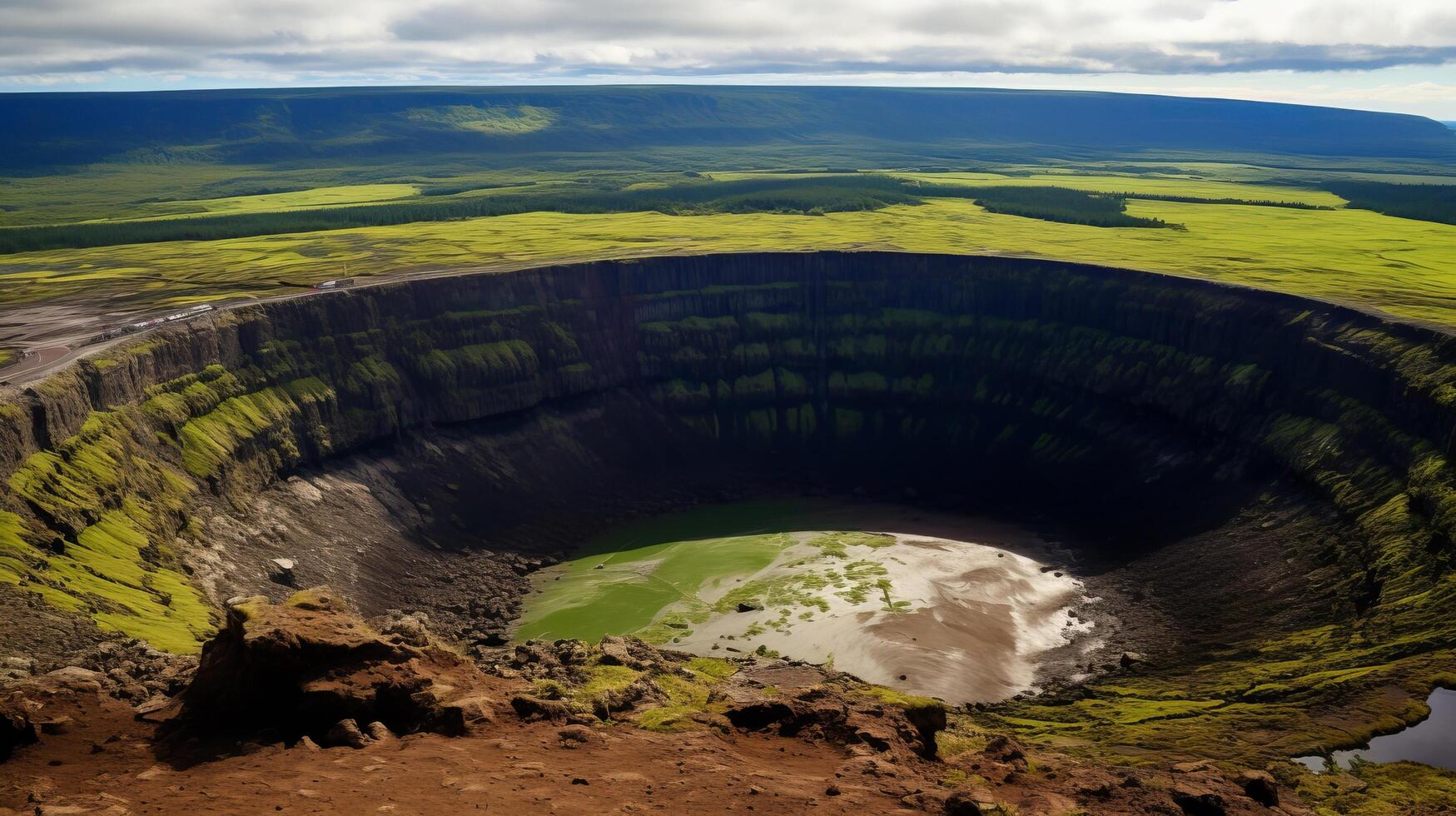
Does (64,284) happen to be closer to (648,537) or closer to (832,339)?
(648,537)

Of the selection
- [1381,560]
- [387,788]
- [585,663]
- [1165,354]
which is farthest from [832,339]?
[387,788]

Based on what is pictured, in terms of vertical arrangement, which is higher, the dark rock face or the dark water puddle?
the dark rock face

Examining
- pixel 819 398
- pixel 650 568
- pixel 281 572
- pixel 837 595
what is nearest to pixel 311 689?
pixel 281 572

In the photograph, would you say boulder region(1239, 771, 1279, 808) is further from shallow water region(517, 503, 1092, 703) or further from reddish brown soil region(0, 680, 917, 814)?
shallow water region(517, 503, 1092, 703)

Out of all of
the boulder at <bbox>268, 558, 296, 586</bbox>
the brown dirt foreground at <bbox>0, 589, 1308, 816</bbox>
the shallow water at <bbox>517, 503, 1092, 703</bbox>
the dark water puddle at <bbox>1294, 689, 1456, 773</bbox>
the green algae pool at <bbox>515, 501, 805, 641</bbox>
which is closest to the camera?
the brown dirt foreground at <bbox>0, 589, 1308, 816</bbox>

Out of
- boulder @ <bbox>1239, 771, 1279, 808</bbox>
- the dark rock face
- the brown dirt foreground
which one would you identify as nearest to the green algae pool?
the brown dirt foreground

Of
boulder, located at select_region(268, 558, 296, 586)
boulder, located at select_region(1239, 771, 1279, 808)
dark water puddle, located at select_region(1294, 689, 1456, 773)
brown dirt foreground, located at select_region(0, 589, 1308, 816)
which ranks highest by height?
brown dirt foreground, located at select_region(0, 589, 1308, 816)

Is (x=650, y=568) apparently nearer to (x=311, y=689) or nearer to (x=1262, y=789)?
A: (x=311, y=689)
